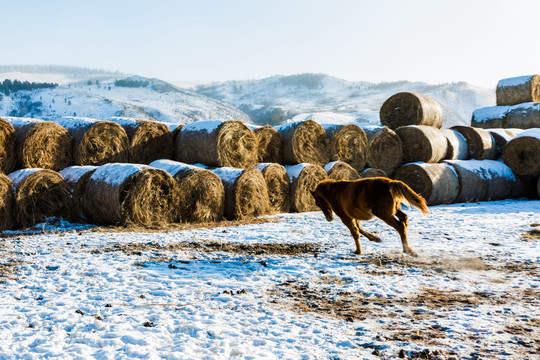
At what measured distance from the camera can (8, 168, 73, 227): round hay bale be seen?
30.6ft

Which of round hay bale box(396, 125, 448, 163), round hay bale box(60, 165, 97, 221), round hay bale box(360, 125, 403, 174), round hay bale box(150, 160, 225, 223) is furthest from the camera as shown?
round hay bale box(360, 125, 403, 174)

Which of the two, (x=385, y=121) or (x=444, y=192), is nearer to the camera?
(x=444, y=192)

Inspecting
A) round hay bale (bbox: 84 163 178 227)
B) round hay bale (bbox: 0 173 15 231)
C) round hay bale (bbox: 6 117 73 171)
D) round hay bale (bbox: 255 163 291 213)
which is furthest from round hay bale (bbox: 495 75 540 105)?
round hay bale (bbox: 0 173 15 231)

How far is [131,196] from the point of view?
931 cm

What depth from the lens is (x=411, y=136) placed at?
15.3 m

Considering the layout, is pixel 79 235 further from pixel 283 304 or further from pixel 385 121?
pixel 385 121

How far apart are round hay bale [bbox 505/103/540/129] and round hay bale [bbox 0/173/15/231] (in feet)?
61.1

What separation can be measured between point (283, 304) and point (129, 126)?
8694 mm

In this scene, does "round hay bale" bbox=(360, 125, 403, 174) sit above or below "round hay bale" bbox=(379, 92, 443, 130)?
below

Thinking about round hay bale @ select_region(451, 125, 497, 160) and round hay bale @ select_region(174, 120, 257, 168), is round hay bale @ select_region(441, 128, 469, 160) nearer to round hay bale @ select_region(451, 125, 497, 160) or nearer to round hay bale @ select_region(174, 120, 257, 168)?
round hay bale @ select_region(451, 125, 497, 160)

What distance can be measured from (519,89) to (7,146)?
1903 cm

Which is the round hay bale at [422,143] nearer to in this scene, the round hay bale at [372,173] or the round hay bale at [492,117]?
the round hay bale at [372,173]

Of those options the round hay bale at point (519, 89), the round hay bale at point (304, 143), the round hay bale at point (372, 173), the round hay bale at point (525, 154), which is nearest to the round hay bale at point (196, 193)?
the round hay bale at point (304, 143)

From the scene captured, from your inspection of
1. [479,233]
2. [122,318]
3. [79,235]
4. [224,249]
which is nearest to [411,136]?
[479,233]
